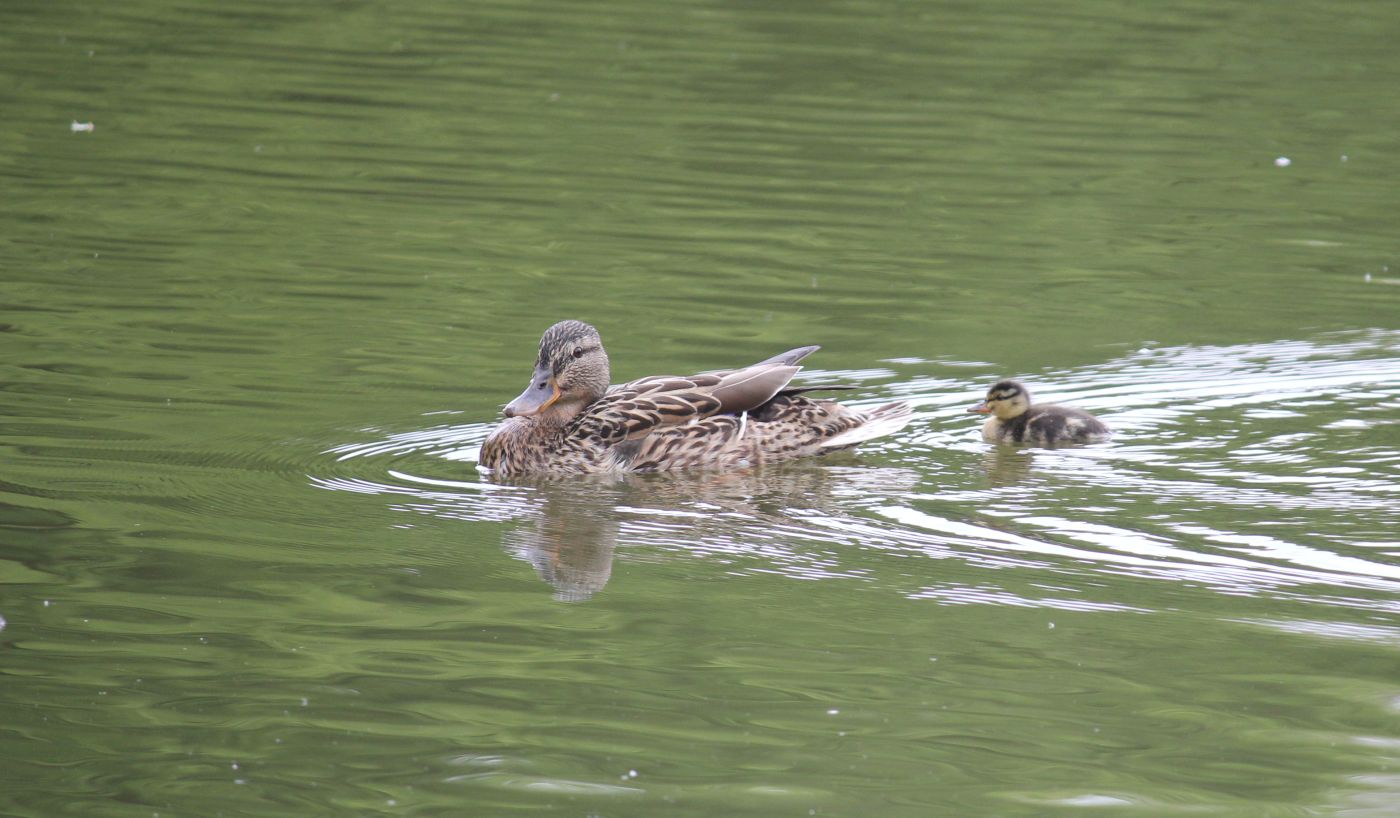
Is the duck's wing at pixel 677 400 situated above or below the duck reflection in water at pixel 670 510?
above

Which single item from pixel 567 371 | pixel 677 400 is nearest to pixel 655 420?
pixel 677 400

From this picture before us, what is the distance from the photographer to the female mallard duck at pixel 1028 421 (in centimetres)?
805

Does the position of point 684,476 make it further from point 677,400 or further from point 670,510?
point 670,510

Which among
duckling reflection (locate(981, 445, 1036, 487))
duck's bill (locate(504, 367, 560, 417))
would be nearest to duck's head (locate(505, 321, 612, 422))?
duck's bill (locate(504, 367, 560, 417))

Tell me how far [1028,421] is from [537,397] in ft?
6.39

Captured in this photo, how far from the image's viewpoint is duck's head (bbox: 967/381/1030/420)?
8234 millimetres

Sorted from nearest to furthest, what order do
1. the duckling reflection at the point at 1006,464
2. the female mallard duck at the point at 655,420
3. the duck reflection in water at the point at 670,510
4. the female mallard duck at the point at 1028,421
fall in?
1. the duck reflection in water at the point at 670,510
2. the duckling reflection at the point at 1006,464
3. the female mallard duck at the point at 655,420
4. the female mallard duck at the point at 1028,421

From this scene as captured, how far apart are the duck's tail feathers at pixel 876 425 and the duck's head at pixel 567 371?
0.95m

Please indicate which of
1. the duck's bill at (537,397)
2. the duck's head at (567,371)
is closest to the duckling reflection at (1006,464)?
the duck's head at (567,371)

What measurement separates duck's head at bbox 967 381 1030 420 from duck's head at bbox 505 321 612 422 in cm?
156

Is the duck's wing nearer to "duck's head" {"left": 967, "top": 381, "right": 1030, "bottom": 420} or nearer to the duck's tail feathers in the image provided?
the duck's tail feathers

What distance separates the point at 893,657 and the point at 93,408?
3999 millimetres

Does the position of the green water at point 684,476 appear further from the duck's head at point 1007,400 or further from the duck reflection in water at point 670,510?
the duck's head at point 1007,400

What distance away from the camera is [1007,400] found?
826 cm
